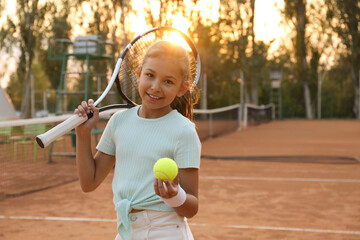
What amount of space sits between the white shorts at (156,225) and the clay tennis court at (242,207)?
2.80 m

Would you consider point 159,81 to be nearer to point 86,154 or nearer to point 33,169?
point 86,154

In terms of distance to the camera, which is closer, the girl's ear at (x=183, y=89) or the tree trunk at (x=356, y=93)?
the girl's ear at (x=183, y=89)

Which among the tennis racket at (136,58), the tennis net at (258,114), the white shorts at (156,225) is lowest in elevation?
the tennis net at (258,114)

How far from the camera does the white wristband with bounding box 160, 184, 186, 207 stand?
5.14 feet

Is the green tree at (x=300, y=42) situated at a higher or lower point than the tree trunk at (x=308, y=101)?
higher

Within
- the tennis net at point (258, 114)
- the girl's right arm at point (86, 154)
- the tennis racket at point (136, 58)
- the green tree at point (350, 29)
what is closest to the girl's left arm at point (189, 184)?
the girl's right arm at point (86, 154)

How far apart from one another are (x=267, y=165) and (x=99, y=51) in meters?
3.73

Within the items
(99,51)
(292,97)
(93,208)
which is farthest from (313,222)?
(292,97)

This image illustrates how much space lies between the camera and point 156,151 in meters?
1.71

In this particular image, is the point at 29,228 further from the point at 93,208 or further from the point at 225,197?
the point at 225,197

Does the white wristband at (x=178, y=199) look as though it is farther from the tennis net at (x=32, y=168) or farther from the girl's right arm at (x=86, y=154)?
the tennis net at (x=32, y=168)

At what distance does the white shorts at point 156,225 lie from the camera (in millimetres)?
1732

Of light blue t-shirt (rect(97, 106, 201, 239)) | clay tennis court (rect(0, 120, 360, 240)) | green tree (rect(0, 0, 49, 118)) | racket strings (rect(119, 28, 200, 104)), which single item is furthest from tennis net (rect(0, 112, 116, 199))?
green tree (rect(0, 0, 49, 118))

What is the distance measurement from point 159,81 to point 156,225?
456mm
